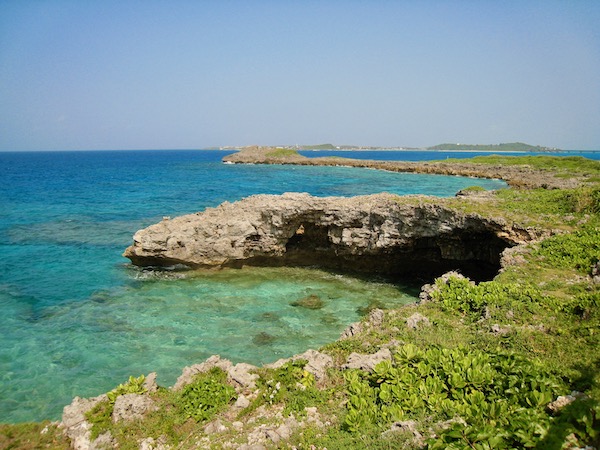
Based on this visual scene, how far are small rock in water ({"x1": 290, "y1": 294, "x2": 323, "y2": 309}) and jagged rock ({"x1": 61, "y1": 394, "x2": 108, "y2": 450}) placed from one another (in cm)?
1169

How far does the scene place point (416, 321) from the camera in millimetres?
11906

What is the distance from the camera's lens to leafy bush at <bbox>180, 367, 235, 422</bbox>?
8820 mm

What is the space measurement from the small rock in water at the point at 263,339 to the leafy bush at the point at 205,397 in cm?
664

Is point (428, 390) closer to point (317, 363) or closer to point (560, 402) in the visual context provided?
point (560, 402)

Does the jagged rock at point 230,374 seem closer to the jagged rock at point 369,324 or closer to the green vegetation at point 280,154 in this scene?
the jagged rock at point 369,324

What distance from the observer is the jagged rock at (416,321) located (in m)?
11.7

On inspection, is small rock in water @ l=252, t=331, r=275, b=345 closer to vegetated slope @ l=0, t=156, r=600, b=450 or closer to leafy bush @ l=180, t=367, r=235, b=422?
vegetated slope @ l=0, t=156, r=600, b=450

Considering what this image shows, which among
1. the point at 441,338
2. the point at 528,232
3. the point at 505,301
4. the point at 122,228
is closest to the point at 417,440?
the point at 441,338

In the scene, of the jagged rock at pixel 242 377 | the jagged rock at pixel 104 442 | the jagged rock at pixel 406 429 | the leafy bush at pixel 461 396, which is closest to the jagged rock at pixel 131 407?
the jagged rock at pixel 104 442

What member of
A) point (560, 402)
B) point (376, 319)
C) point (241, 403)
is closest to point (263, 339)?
point (376, 319)

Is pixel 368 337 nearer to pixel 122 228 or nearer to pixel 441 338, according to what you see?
pixel 441 338

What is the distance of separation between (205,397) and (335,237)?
1698 centimetres

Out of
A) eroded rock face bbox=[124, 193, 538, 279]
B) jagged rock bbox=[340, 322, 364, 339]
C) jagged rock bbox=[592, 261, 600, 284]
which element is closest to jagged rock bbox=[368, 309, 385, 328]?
jagged rock bbox=[340, 322, 364, 339]

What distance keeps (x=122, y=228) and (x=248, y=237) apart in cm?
1834
